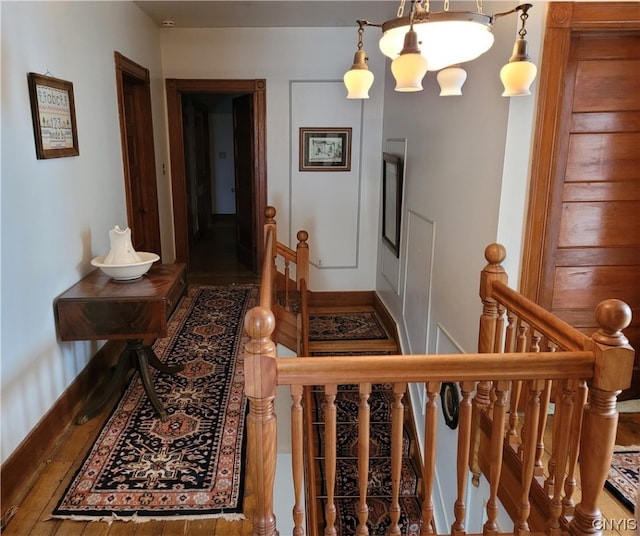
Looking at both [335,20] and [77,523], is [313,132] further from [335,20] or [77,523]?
[77,523]

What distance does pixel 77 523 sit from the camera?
2014mm

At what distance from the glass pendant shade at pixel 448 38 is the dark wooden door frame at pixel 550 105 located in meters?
0.95

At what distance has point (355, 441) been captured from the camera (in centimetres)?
399

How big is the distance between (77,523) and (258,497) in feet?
3.26

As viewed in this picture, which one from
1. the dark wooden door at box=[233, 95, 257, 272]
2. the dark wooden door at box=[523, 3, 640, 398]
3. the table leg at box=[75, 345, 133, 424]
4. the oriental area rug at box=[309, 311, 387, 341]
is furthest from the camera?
the dark wooden door at box=[233, 95, 257, 272]

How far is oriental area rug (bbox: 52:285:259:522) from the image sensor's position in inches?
83.0

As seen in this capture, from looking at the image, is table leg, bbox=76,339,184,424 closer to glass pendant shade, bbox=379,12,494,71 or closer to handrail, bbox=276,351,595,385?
handrail, bbox=276,351,595,385

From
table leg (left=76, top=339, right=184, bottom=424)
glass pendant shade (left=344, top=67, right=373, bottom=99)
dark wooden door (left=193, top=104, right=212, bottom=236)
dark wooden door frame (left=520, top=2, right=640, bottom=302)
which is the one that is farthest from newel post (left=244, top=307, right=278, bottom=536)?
dark wooden door (left=193, top=104, right=212, bottom=236)

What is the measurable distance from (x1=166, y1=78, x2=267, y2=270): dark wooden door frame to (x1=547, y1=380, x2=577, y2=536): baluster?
3.74 m

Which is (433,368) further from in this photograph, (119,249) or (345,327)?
(345,327)

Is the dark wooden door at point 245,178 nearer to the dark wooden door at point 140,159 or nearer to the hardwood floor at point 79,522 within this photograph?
the dark wooden door at point 140,159

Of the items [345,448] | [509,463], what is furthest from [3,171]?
[345,448]

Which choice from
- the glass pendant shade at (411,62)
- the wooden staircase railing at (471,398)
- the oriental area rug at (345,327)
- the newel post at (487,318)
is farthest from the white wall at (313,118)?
the glass pendant shade at (411,62)

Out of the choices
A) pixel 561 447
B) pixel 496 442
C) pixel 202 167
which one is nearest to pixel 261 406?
pixel 496 442
